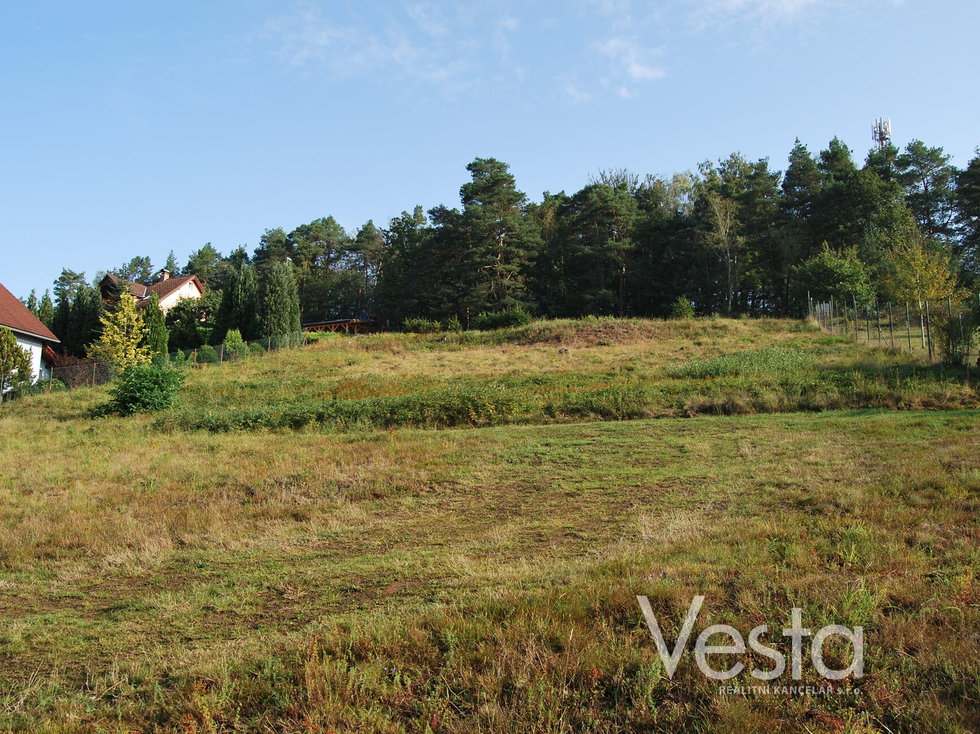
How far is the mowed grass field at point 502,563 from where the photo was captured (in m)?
4.01

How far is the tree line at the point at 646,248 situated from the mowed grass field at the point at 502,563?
32.1 m

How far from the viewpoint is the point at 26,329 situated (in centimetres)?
3822

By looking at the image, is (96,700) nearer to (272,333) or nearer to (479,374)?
(479,374)

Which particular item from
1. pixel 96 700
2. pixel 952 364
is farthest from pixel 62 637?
pixel 952 364

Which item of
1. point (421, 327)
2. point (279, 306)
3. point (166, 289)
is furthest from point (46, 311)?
point (421, 327)

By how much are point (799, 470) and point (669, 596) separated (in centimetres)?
590

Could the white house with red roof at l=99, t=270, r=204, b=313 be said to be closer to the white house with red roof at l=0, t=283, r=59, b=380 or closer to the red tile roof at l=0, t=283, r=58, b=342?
the red tile roof at l=0, t=283, r=58, b=342

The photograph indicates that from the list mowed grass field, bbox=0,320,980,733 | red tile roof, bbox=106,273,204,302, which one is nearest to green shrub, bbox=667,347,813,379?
mowed grass field, bbox=0,320,980,733

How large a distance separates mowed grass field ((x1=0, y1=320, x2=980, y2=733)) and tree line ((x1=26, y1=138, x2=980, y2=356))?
32.1 meters

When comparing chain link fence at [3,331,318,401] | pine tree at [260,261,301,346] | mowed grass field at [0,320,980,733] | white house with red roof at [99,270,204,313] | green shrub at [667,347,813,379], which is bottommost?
mowed grass field at [0,320,980,733]

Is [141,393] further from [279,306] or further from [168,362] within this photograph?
[279,306]

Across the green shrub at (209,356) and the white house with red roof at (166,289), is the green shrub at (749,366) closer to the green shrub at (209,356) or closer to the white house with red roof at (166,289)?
the green shrub at (209,356)

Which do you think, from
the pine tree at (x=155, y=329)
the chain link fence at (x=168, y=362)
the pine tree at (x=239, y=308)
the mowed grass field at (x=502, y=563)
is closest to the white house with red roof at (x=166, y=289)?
the pine tree at (x=239, y=308)

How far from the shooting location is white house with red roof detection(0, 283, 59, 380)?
123 ft
